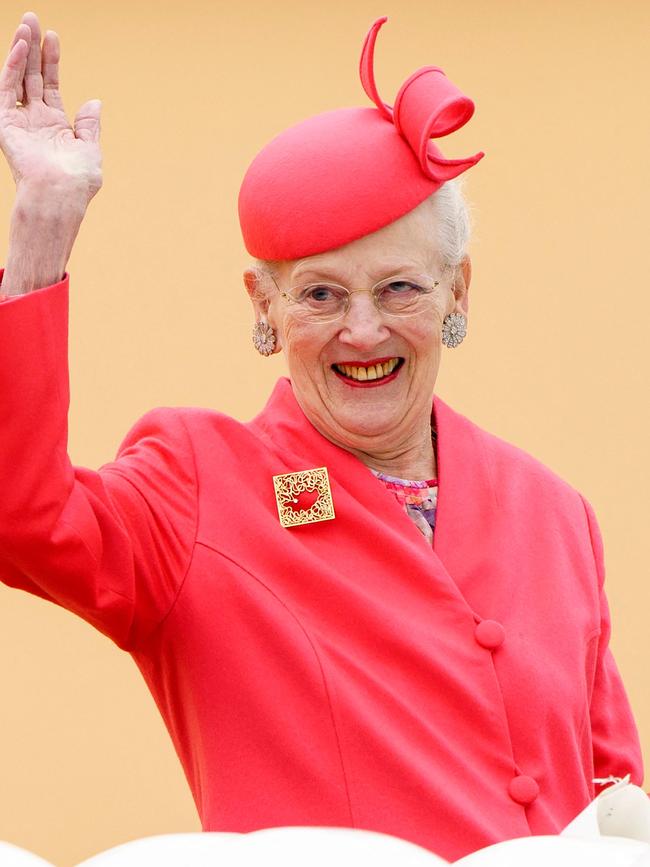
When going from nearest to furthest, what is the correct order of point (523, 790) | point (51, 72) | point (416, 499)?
point (51, 72), point (523, 790), point (416, 499)

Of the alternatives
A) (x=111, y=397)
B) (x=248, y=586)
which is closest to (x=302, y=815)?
(x=248, y=586)

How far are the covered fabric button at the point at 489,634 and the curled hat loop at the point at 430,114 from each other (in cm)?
51

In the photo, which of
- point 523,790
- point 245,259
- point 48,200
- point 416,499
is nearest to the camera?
point 48,200

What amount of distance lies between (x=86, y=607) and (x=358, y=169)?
60 cm

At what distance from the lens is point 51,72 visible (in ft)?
5.84

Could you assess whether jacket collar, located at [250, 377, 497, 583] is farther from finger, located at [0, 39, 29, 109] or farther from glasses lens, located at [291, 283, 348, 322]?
A: finger, located at [0, 39, 29, 109]

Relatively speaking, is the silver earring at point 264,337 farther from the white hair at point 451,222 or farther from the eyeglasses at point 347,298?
the white hair at point 451,222

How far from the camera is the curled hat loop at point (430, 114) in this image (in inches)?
79.9

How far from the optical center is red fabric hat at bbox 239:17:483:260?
2.04 metres

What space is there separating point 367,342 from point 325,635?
1.10 ft

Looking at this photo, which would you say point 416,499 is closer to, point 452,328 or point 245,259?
point 452,328

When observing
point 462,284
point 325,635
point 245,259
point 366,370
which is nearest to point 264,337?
point 366,370

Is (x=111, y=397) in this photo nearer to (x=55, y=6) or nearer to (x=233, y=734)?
(x=55, y=6)

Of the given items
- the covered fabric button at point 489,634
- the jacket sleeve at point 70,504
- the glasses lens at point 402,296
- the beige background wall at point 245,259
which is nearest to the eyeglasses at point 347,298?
the glasses lens at point 402,296
